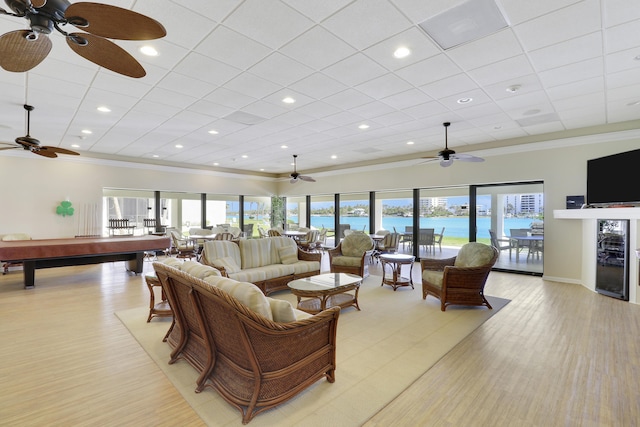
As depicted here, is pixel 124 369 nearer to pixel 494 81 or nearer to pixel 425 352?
pixel 425 352

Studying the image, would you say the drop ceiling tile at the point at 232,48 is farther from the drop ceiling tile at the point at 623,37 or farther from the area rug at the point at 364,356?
the drop ceiling tile at the point at 623,37

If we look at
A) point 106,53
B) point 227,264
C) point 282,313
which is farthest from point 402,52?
point 227,264

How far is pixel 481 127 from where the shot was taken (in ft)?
20.5

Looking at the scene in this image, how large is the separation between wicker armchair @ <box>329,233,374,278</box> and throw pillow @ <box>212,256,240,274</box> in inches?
88.3

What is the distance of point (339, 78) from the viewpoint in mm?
3988

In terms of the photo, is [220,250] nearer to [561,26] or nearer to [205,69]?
[205,69]

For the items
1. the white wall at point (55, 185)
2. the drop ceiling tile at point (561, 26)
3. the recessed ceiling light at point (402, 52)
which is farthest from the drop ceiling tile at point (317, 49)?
the white wall at point (55, 185)

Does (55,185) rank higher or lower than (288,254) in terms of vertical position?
higher

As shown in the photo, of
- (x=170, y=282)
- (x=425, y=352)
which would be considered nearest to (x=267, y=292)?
(x=170, y=282)

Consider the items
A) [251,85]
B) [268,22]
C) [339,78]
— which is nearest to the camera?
[268,22]

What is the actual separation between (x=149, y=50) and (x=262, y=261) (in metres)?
3.76

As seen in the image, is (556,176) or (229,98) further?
(556,176)

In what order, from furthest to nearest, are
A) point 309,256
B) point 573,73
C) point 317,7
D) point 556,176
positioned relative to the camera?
point 556,176 < point 309,256 < point 573,73 < point 317,7

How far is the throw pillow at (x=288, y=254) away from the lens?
19.4 feet
